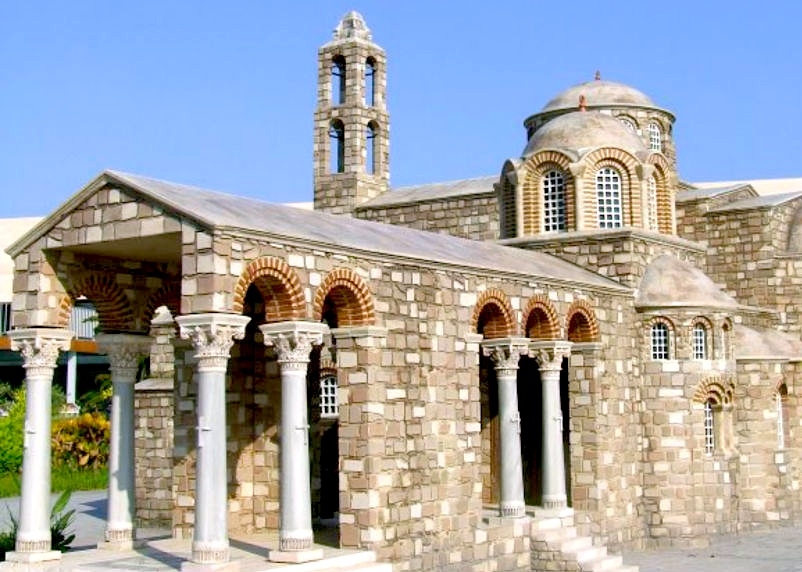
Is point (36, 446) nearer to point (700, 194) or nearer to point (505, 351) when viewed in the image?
point (505, 351)

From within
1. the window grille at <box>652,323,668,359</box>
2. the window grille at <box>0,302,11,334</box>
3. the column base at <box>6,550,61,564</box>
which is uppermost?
the window grille at <box>0,302,11,334</box>

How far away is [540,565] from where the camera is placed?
62.8 feet

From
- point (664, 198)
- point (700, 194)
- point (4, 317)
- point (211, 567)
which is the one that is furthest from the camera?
point (4, 317)

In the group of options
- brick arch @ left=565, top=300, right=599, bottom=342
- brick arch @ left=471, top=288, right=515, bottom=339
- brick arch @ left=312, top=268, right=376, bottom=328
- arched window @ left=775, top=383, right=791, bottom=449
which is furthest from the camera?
arched window @ left=775, top=383, right=791, bottom=449

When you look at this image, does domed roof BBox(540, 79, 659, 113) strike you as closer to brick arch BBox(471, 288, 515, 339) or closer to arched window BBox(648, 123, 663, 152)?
arched window BBox(648, 123, 663, 152)

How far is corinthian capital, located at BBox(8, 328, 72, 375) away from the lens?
15234 mm

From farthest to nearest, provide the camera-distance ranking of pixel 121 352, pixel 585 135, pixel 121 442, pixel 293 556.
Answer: pixel 585 135 < pixel 121 352 < pixel 121 442 < pixel 293 556

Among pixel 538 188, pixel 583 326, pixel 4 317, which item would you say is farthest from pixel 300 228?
pixel 4 317

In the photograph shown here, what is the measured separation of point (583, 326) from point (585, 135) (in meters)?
5.27

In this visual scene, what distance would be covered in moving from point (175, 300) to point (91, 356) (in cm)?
3713

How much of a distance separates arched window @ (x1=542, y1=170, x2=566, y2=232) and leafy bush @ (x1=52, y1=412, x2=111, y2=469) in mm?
16854

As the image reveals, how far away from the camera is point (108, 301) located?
54.7ft

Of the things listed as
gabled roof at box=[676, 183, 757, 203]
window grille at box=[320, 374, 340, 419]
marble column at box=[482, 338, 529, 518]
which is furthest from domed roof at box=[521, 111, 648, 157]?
marble column at box=[482, 338, 529, 518]

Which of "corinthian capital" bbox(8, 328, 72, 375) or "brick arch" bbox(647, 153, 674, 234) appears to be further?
"brick arch" bbox(647, 153, 674, 234)
